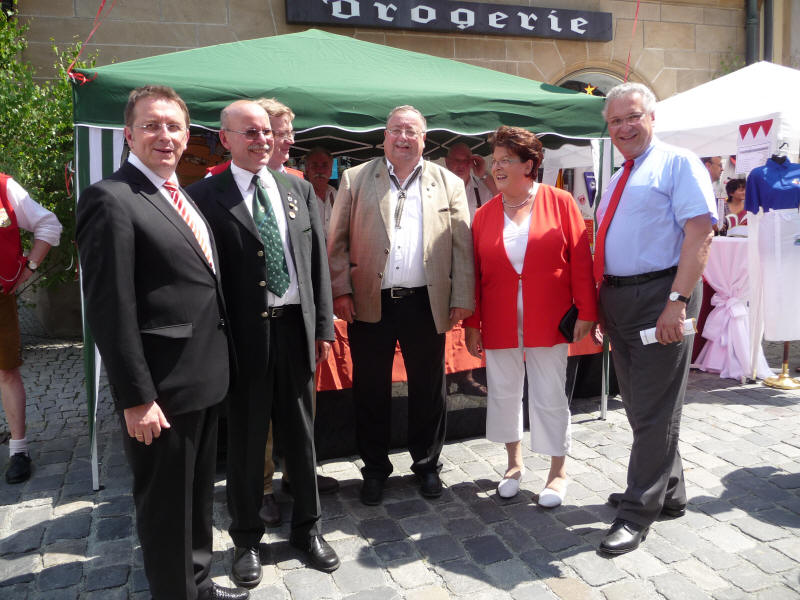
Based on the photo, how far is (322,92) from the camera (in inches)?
149

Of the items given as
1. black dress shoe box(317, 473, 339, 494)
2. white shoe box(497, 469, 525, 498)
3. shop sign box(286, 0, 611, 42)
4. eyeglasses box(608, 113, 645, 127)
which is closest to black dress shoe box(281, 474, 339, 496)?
black dress shoe box(317, 473, 339, 494)

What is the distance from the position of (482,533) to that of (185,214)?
1.93 meters

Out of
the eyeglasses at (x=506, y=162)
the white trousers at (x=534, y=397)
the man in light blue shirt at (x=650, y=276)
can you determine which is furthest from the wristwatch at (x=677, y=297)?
the eyeglasses at (x=506, y=162)

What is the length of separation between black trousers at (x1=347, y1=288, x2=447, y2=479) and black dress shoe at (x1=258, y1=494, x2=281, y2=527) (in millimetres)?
493

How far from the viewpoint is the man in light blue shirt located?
102 inches

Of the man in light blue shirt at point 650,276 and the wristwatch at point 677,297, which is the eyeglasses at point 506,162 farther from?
the wristwatch at point 677,297

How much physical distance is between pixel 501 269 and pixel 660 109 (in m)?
4.77

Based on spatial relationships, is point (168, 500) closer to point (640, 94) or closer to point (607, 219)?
point (607, 219)

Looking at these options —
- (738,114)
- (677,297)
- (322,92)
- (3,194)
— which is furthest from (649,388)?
(738,114)

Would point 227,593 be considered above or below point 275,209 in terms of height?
below

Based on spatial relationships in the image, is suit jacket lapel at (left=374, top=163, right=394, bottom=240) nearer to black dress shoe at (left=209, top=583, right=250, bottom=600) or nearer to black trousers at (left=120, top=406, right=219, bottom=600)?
black trousers at (left=120, top=406, right=219, bottom=600)

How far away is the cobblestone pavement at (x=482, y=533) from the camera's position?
99.1 inches

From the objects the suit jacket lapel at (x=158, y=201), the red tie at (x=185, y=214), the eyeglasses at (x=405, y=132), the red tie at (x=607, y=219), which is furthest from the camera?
the eyeglasses at (x=405, y=132)

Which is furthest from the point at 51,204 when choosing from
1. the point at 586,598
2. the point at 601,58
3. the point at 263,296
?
the point at 601,58
